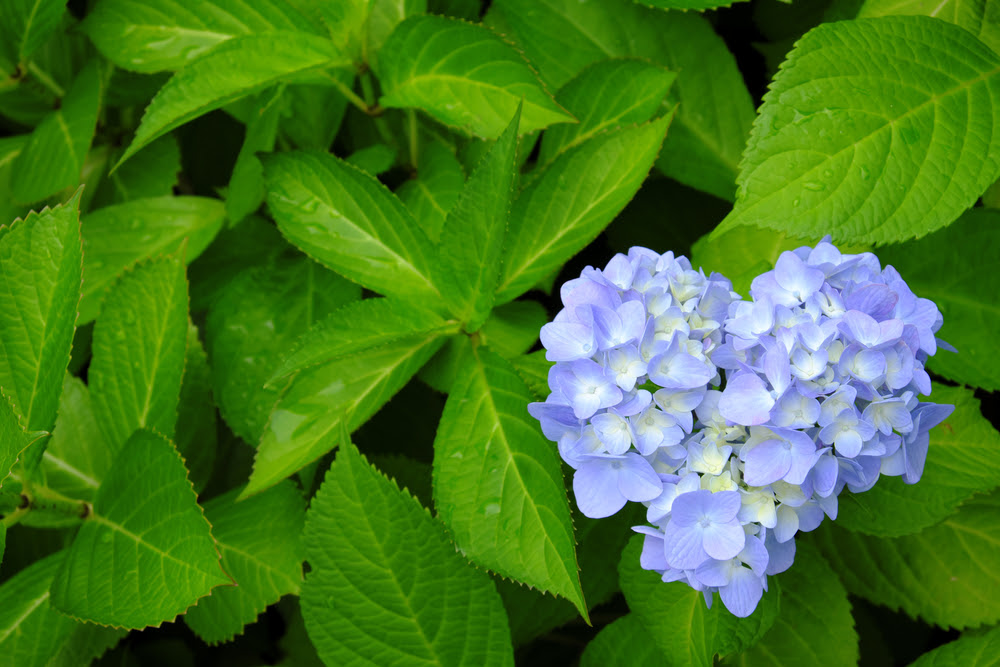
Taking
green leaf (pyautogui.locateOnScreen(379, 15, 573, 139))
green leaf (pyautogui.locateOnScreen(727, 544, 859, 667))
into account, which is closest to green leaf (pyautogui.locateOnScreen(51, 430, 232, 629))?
green leaf (pyautogui.locateOnScreen(379, 15, 573, 139))

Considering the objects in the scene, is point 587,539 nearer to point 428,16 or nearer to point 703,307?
point 703,307

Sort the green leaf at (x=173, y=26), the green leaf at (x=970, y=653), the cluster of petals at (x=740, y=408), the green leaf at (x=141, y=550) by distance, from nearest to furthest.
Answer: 1. the cluster of petals at (x=740, y=408)
2. the green leaf at (x=141, y=550)
3. the green leaf at (x=970, y=653)
4. the green leaf at (x=173, y=26)

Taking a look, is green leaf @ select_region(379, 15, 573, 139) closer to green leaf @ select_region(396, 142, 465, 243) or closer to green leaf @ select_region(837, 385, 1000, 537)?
green leaf @ select_region(396, 142, 465, 243)

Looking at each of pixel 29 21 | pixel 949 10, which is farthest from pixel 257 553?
pixel 949 10

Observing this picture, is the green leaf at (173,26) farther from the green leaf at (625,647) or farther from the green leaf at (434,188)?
the green leaf at (625,647)

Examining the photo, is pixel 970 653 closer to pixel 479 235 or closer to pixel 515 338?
pixel 515 338

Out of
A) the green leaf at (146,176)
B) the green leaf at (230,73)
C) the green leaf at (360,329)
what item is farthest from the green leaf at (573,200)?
the green leaf at (146,176)
